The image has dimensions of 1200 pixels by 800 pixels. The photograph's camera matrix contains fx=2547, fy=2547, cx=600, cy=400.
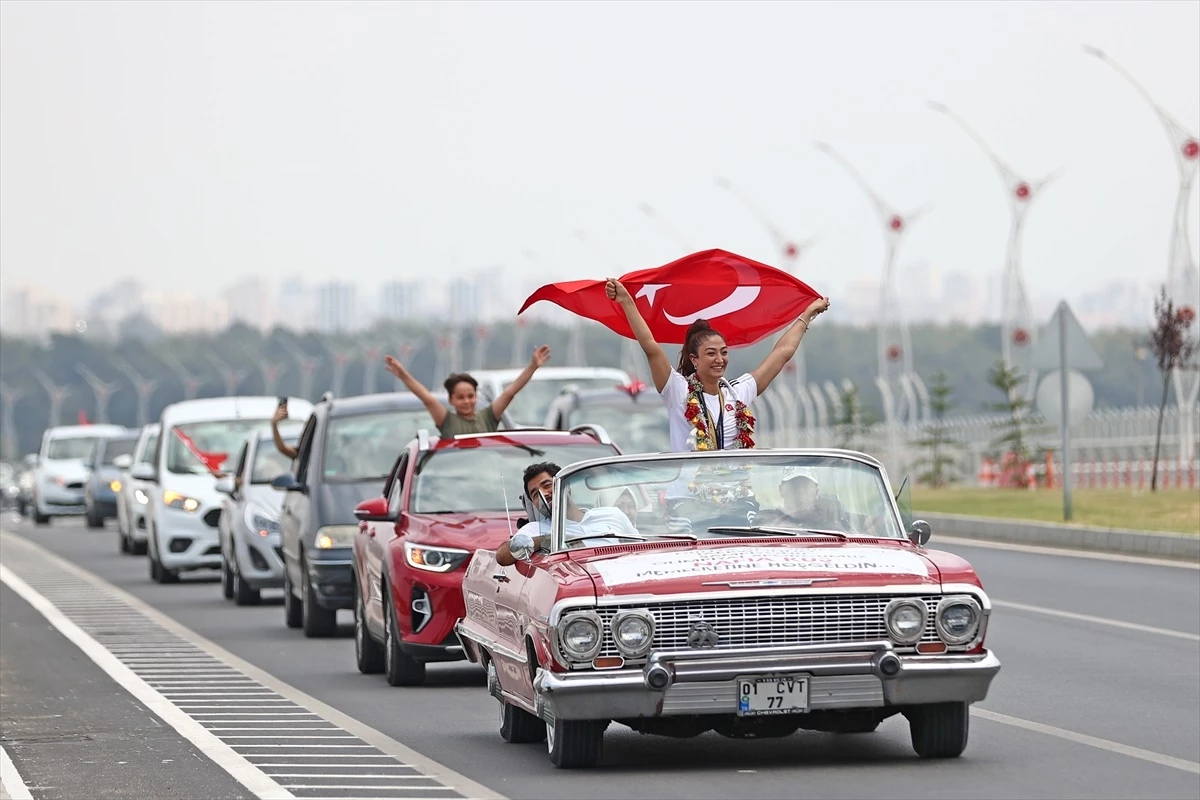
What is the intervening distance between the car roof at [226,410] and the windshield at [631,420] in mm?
3259

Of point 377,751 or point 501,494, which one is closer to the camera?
point 377,751

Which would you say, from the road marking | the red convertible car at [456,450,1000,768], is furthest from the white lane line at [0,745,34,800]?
the road marking

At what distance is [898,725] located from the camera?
1195 cm

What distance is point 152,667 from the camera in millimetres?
16766

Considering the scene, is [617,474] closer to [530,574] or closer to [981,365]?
[530,574]

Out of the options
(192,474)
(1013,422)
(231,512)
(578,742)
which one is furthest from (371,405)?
(1013,422)

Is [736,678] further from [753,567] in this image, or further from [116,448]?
[116,448]

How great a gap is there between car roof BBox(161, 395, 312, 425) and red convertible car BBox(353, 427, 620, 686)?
41.8 ft

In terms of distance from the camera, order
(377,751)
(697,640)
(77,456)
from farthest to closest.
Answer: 1. (77,456)
2. (377,751)
3. (697,640)

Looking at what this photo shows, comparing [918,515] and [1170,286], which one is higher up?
[1170,286]

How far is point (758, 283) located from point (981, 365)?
6830 inches

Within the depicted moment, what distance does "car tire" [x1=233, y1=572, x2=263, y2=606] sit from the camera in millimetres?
23453

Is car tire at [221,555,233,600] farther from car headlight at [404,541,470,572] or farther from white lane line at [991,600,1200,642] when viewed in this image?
car headlight at [404,541,470,572]

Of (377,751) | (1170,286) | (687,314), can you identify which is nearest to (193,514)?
(687,314)
